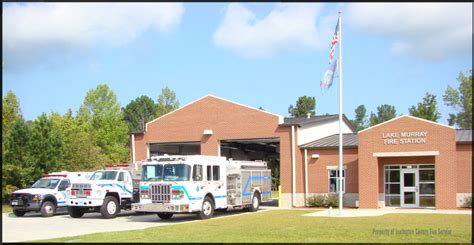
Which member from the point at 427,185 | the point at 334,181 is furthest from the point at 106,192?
the point at 427,185

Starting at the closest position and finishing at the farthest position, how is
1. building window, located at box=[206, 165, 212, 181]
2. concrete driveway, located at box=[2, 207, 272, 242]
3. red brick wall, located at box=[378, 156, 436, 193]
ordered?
concrete driveway, located at box=[2, 207, 272, 242]
building window, located at box=[206, 165, 212, 181]
red brick wall, located at box=[378, 156, 436, 193]

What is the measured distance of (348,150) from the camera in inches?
1217

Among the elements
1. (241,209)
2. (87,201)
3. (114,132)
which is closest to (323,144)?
(241,209)

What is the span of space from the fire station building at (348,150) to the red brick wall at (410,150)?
0.15 feet

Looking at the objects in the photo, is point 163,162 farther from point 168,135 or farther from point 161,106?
point 161,106

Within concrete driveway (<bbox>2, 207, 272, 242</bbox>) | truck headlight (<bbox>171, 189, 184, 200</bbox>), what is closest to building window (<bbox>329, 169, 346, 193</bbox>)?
concrete driveway (<bbox>2, 207, 272, 242</bbox>)

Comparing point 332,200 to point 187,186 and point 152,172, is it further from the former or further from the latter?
point 152,172

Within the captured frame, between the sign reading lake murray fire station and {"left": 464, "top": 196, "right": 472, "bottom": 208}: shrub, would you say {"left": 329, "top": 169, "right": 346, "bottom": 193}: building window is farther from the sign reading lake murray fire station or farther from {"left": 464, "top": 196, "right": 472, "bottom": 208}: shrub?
{"left": 464, "top": 196, "right": 472, "bottom": 208}: shrub

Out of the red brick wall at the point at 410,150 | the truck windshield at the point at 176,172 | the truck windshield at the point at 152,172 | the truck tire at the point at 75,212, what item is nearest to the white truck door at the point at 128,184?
the truck tire at the point at 75,212

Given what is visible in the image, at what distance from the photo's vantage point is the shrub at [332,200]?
98.8 feet

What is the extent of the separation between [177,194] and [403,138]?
487 inches

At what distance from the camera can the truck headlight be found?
22250 millimetres

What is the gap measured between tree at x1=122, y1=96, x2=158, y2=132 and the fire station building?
199 ft

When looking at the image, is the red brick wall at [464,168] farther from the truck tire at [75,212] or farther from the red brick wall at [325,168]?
the truck tire at [75,212]
